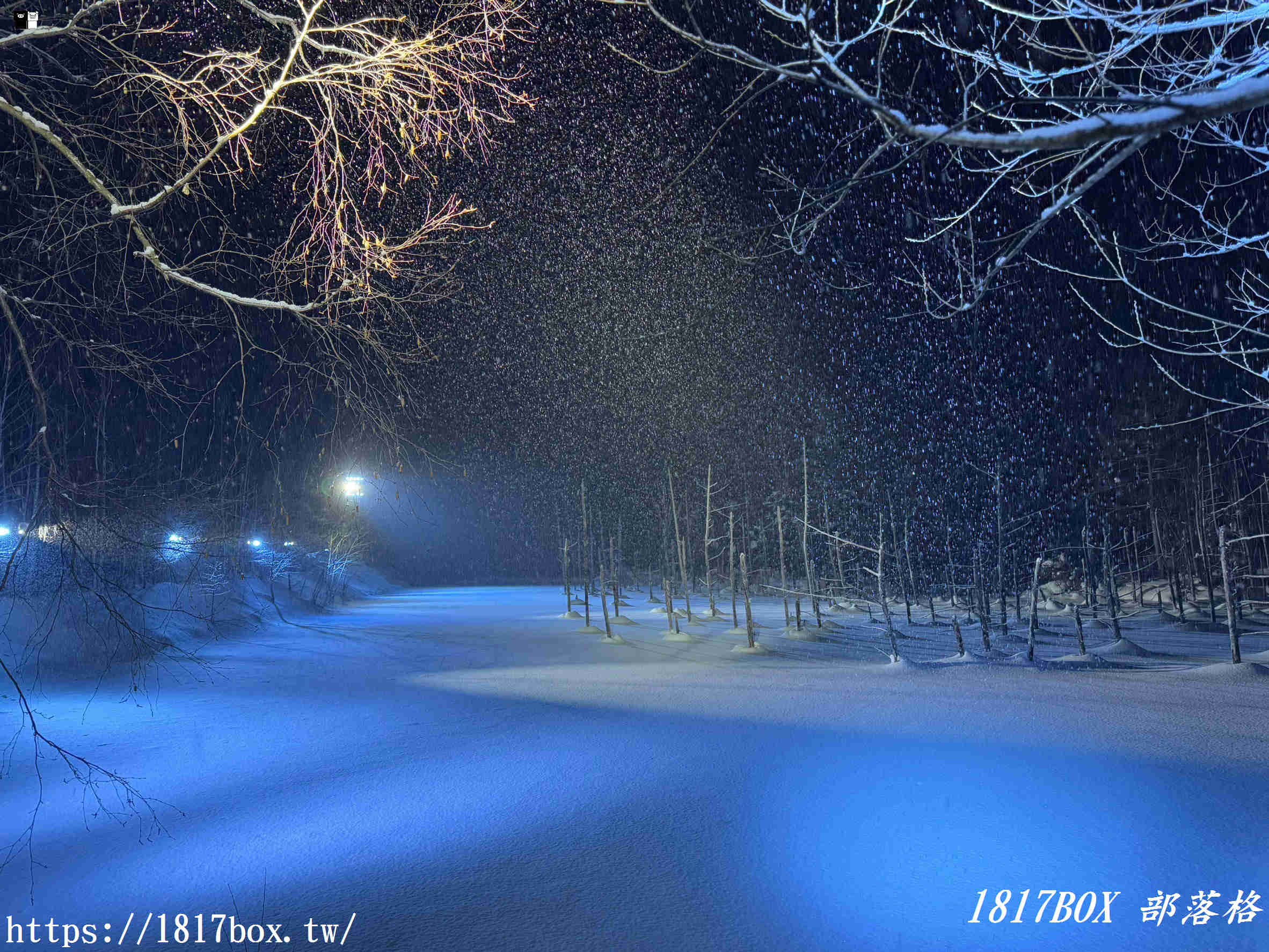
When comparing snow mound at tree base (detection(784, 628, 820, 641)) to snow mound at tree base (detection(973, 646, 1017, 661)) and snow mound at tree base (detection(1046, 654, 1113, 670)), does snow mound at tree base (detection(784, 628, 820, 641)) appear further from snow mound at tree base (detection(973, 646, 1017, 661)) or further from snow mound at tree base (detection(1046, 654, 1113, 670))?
snow mound at tree base (detection(1046, 654, 1113, 670))

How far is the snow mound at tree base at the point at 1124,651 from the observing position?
57.1 feet

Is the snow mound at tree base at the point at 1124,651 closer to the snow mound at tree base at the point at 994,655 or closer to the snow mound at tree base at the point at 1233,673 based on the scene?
the snow mound at tree base at the point at 994,655

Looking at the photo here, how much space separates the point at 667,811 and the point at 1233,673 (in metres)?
12.2

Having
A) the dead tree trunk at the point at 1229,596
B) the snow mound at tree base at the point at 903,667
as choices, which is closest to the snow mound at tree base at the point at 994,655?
the snow mound at tree base at the point at 903,667

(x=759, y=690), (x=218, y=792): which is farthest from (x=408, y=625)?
(x=218, y=792)

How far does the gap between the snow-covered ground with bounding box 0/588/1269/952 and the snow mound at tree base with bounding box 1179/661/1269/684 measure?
81 mm

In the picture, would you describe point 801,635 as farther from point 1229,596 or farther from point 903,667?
point 1229,596

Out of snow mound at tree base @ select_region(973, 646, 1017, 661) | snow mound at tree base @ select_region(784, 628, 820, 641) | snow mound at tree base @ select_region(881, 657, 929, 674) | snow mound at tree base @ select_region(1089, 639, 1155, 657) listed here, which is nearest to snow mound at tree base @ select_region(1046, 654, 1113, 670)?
snow mound at tree base @ select_region(973, 646, 1017, 661)

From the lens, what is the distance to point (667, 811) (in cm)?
706

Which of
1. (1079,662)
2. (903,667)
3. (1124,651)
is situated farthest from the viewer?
(1124,651)

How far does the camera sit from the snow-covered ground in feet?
16.8

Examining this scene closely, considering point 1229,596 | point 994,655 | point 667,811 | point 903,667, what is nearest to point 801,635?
point 994,655

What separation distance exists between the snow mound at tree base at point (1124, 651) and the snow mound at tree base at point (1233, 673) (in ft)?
12.1

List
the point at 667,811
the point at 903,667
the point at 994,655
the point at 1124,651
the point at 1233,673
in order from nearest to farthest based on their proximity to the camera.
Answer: the point at 667,811 → the point at 1233,673 → the point at 903,667 → the point at 994,655 → the point at 1124,651
